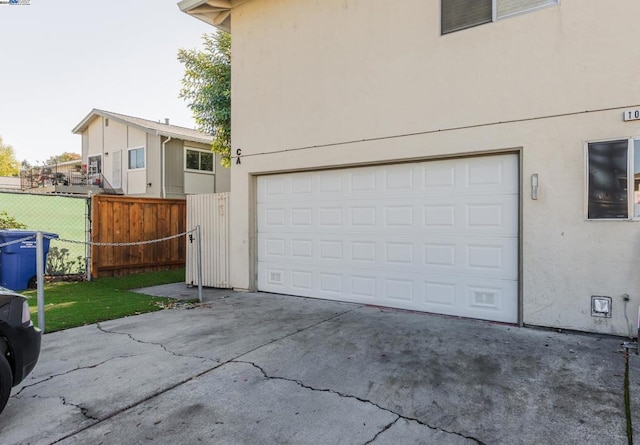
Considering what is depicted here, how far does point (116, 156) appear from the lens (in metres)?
18.3

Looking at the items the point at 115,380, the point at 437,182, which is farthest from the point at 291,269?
the point at 115,380

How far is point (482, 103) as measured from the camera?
5375mm

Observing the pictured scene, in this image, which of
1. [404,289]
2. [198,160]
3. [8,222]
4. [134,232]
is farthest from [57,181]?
[404,289]

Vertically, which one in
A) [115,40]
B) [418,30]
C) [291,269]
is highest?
[115,40]

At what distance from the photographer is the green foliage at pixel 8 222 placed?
28.3 ft

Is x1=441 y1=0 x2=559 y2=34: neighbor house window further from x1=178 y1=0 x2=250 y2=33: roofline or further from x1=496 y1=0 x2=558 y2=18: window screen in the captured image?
x1=178 y1=0 x2=250 y2=33: roofline

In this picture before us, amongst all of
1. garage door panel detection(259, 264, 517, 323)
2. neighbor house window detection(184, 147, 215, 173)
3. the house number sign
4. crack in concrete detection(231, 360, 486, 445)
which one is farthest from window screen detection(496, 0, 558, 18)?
neighbor house window detection(184, 147, 215, 173)

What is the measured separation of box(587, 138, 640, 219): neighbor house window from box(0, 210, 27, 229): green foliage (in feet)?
37.0

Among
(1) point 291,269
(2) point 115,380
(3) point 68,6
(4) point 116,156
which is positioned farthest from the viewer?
(4) point 116,156

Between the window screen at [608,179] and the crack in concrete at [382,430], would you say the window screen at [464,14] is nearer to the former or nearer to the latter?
the window screen at [608,179]

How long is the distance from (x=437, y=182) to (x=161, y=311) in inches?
196

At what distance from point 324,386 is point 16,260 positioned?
7797 mm

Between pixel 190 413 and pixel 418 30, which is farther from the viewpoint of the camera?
pixel 418 30

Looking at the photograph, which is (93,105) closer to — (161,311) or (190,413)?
(161,311)
